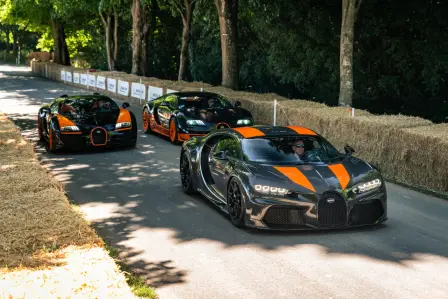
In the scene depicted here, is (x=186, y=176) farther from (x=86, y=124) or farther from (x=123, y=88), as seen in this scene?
(x=123, y=88)

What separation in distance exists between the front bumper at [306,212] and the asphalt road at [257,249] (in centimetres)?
17

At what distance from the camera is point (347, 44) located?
24.4 meters

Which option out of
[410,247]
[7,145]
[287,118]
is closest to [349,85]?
[287,118]

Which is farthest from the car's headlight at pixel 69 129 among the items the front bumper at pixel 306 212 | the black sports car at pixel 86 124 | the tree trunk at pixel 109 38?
the tree trunk at pixel 109 38

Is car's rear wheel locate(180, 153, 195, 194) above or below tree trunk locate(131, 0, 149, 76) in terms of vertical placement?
below

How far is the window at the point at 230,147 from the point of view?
11223mm

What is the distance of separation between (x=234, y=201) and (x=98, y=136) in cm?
849

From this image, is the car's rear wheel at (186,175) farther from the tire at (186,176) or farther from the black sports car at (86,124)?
the black sports car at (86,124)

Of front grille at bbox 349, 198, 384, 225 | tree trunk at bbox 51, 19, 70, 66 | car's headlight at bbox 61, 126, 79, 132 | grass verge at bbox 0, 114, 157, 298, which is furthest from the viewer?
tree trunk at bbox 51, 19, 70, 66

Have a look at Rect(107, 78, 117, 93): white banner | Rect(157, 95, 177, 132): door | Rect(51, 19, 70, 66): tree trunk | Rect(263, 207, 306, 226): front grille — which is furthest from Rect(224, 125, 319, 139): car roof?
Rect(51, 19, 70, 66): tree trunk

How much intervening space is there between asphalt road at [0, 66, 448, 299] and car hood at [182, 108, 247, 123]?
5499mm

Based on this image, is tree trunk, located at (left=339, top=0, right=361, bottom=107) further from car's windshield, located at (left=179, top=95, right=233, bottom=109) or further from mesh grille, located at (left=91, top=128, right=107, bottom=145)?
mesh grille, located at (left=91, top=128, right=107, bottom=145)

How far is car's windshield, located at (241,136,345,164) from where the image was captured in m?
10.9

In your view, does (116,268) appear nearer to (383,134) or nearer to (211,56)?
(383,134)
